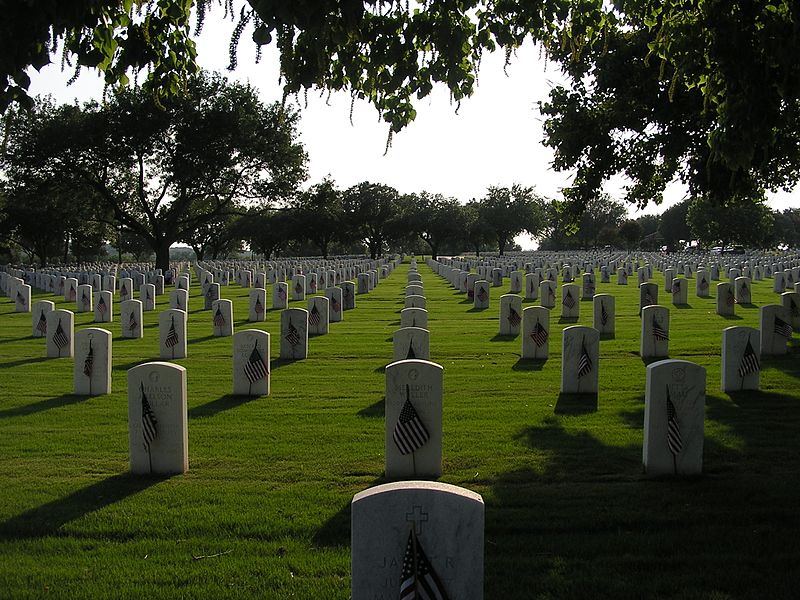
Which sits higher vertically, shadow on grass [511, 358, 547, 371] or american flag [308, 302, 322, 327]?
american flag [308, 302, 322, 327]

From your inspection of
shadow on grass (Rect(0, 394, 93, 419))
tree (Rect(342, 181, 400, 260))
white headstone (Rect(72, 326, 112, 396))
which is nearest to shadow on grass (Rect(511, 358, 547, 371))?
white headstone (Rect(72, 326, 112, 396))

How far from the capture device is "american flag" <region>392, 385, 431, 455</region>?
7484 millimetres

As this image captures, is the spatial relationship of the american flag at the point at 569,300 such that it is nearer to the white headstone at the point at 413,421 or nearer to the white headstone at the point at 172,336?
the white headstone at the point at 172,336

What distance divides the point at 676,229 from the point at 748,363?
380ft

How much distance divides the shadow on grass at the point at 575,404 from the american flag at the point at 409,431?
3376 mm

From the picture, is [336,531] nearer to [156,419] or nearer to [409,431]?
[409,431]

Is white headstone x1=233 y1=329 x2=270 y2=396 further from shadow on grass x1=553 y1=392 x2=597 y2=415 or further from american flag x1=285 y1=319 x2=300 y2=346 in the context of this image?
shadow on grass x1=553 y1=392 x2=597 y2=415

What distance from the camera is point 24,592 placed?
4.96 meters

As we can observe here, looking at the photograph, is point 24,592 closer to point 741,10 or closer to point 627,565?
point 627,565

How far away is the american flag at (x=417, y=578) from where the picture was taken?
12.9 feet

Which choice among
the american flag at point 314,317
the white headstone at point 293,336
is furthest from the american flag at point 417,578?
the american flag at point 314,317

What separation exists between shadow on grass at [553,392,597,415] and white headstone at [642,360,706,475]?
108 inches

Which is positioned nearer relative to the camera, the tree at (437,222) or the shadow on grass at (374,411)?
the shadow on grass at (374,411)

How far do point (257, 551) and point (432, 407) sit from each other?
2.53 metres
